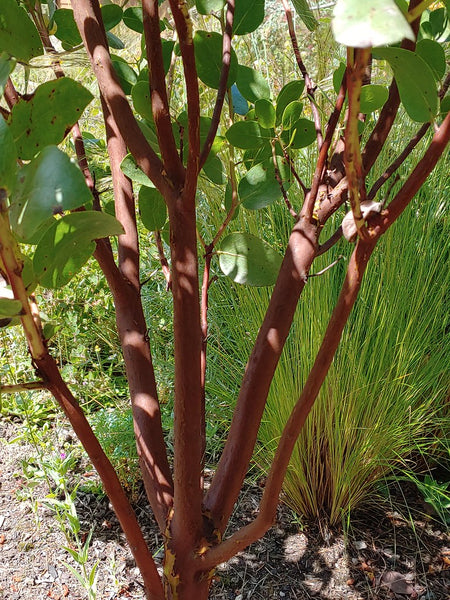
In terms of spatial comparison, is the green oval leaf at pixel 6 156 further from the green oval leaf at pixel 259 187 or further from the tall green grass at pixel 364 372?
the tall green grass at pixel 364 372

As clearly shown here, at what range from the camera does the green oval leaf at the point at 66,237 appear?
0.32 meters

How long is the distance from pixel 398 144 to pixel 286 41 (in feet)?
3.63

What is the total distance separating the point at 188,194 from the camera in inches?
14.5

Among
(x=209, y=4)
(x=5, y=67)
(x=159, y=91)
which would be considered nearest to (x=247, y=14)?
(x=209, y=4)

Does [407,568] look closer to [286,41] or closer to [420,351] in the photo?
[420,351]

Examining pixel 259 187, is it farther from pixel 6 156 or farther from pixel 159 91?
pixel 6 156

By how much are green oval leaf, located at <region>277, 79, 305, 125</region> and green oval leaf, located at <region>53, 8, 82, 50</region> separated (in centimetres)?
17

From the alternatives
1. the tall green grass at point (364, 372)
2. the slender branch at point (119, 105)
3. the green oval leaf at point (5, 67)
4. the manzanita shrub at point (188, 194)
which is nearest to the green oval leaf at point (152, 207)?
the manzanita shrub at point (188, 194)

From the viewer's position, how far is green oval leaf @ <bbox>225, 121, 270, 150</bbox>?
1.50 feet

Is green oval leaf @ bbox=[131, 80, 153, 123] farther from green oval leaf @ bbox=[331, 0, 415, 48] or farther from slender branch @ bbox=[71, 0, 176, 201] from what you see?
green oval leaf @ bbox=[331, 0, 415, 48]

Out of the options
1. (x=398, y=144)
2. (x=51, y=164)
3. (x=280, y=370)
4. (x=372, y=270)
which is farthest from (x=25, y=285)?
(x=398, y=144)

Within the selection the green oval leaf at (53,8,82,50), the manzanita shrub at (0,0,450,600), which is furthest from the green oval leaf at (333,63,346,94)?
the green oval leaf at (53,8,82,50)

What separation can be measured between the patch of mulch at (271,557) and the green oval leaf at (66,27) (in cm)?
89

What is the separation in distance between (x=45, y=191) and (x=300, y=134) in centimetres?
27
